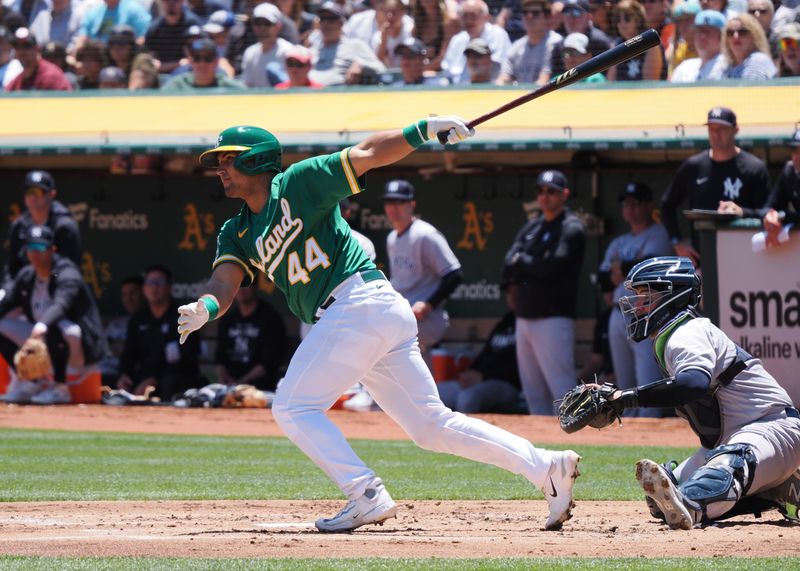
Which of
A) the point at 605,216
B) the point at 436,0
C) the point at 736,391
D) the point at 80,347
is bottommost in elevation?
the point at 80,347

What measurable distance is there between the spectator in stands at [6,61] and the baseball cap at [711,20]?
687cm

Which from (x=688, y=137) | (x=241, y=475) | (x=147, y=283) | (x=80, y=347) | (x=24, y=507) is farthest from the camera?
(x=147, y=283)

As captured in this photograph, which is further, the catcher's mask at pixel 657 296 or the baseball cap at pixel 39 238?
the baseball cap at pixel 39 238

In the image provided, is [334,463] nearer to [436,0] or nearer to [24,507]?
[24,507]

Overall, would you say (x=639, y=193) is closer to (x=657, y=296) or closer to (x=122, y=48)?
(x=657, y=296)

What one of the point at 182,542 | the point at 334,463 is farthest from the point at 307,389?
the point at 182,542

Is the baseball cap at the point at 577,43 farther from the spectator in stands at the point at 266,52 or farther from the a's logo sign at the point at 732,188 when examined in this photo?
the spectator in stands at the point at 266,52

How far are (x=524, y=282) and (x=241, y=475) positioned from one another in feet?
11.9

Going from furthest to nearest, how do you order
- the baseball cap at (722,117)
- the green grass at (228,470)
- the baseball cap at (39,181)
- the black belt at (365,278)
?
the baseball cap at (39,181) < the baseball cap at (722,117) < the green grass at (228,470) < the black belt at (365,278)

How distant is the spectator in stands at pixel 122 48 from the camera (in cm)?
1327

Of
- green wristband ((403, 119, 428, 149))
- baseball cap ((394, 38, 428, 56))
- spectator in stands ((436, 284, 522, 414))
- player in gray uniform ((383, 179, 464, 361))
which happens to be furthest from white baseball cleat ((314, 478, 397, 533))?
baseball cap ((394, 38, 428, 56))

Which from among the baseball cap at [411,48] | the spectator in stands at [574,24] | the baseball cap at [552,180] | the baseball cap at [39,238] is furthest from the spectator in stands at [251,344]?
the spectator in stands at [574,24]

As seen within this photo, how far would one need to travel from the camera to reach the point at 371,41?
13.0 m

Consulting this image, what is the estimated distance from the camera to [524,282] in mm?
10352
